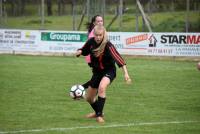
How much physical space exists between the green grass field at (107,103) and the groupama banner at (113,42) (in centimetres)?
474

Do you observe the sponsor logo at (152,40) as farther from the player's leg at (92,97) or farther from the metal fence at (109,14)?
the player's leg at (92,97)

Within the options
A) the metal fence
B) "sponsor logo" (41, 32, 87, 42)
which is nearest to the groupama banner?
"sponsor logo" (41, 32, 87, 42)

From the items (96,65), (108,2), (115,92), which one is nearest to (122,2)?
(108,2)

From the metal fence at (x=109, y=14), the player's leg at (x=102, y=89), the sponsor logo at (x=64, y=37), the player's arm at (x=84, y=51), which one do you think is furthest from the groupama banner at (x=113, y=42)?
the player's leg at (x=102, y=89)

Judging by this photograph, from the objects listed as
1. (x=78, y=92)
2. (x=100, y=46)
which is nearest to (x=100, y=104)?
(x=78, y=92)

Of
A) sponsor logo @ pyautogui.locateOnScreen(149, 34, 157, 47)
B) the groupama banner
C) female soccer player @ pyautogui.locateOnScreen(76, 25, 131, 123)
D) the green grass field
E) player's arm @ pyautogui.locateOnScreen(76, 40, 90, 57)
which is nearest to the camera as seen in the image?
the green grass field

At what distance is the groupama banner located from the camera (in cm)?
2755

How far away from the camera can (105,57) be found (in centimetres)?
1112

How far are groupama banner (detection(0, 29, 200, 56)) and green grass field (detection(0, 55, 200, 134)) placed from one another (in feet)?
15.6

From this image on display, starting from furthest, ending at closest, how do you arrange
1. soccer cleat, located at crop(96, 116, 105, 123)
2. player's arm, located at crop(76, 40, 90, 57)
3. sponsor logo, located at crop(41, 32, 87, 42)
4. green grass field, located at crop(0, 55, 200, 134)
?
sponsor logo, located at crop(41, 32, 87, 42), player's arm, located at crop(76, 40, 90, 57), soccer cleat, located at crop(96, 116, 105, 123), green grass field, located at crop(0, 55, 200, 134)

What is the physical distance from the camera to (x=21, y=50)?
31.4 meters

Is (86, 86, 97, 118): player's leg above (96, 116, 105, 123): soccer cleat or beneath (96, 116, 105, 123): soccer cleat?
above

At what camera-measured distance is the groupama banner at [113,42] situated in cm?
2755

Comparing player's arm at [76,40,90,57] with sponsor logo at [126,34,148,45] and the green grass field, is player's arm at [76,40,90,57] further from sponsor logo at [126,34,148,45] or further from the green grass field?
sponsor logo at [126,34,148,45]
